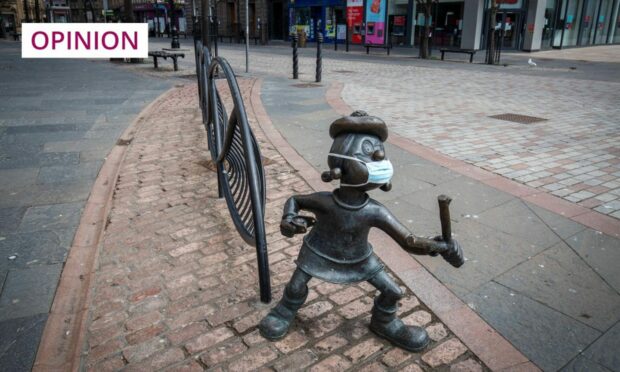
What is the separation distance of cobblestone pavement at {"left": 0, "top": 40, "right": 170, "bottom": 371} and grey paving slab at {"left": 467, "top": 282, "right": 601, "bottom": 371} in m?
2.50

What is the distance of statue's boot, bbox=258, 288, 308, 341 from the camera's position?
251 cm

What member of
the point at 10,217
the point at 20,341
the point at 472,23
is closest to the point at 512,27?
the point at 472,23

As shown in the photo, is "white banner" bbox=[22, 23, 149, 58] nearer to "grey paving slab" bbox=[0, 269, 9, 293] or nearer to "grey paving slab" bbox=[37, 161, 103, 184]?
"grey paving slab" bbox=[37, 161, 103, 184]

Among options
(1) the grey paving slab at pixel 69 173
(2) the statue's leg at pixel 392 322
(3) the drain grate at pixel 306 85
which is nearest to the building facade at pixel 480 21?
(3) the drain grate at pixel 306 85

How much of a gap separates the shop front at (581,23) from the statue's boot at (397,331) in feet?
98.9

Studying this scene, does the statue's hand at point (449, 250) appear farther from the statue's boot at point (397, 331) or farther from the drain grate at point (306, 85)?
the drain grate at point (306, 85)

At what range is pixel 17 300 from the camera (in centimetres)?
289

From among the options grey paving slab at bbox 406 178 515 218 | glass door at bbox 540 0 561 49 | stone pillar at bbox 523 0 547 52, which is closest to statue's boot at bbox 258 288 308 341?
grey paving slab at bbox 406 178 515 218

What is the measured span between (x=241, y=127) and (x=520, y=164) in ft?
13.0

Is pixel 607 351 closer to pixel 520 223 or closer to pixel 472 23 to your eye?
pixel 520 223

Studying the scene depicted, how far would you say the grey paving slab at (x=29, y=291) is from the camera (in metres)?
2.79

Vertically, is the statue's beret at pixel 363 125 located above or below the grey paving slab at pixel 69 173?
above

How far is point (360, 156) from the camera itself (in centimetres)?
218

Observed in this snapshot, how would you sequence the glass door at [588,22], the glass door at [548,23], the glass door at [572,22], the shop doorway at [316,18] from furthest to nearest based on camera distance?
1. the shop doorway at [316,18]
2. the glass door at [588,22]
3. the glass door at [572,22]
4. the glass door at [548,23]
